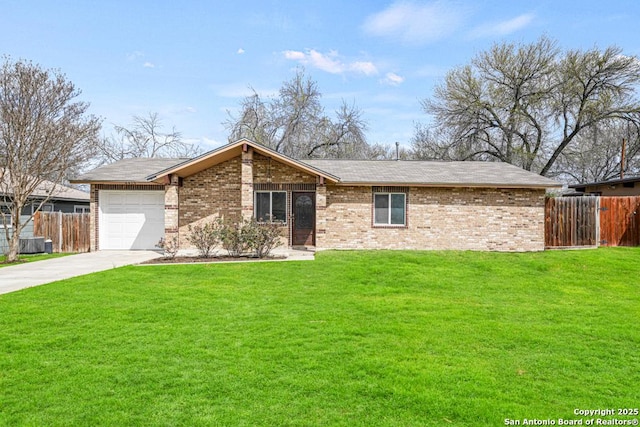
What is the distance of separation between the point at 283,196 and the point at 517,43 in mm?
21397

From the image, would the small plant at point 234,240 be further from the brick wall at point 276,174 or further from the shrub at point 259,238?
the brick wall at point 276,174

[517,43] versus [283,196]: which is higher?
[517,43]

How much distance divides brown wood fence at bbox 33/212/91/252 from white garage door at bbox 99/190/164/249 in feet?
4.42

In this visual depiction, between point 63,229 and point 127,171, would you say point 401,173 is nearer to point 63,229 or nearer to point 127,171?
point 127,171

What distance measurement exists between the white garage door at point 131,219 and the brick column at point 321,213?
5.98 m

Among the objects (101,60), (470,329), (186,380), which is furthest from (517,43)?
(186,380)

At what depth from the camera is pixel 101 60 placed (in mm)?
16656

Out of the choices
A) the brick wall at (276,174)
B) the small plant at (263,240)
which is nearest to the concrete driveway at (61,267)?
the small plant at (263,240)

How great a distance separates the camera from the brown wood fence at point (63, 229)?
1612 cm

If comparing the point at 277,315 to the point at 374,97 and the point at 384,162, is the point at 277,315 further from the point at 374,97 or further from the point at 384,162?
the point at 374,97

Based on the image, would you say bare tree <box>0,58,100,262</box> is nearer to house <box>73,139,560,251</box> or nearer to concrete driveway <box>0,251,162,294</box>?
house <box>73,139,560,251</box>

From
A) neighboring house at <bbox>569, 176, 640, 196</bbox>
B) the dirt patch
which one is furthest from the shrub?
neighboring house at <bbox>569, 176, 640, 196</bbox>

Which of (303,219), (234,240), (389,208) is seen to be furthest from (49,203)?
(389,208)

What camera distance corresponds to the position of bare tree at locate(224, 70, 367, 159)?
30.9 metres
